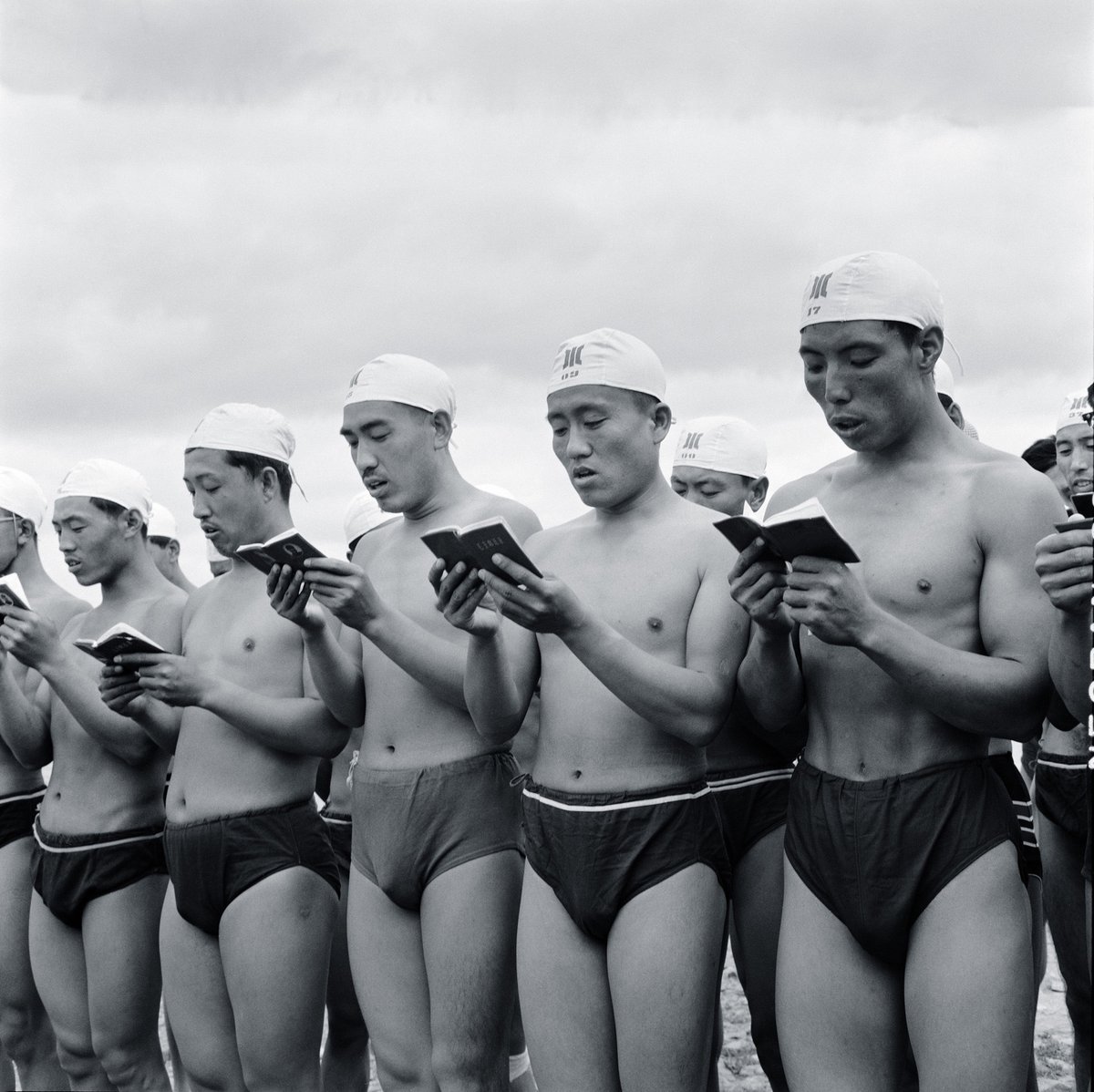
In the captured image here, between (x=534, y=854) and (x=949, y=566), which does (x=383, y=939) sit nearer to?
(x=534, y=854)

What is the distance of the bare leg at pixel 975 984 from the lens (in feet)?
11.6

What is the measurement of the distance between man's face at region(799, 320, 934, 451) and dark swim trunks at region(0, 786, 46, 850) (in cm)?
497

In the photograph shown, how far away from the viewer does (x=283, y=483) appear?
6203 mm

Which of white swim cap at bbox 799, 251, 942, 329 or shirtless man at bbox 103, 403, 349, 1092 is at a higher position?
white swim cap at bbox 799, 251, 942, 329

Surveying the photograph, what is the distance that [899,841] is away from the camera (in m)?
3.79

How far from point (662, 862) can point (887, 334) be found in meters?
1.82

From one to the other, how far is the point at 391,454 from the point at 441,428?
327 millimetres

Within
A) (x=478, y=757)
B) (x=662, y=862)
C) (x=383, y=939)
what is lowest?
(x=383, y=939)

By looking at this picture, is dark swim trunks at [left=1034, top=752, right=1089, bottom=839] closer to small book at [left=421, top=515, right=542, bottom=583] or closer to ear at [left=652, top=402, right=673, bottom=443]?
ear at [left=652, top=402, right=673, bottom=443]

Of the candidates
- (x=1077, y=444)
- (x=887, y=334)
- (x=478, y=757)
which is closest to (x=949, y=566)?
(x=887, y=334)

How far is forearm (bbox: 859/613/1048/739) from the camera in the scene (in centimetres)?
366

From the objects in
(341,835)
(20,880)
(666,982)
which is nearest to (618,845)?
(666,982)

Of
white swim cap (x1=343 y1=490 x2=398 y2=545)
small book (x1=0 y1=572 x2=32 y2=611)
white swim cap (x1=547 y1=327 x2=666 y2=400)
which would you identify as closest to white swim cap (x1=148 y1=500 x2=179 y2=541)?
white swim cap (x1=343 y1=490 x2=398 y2=545)

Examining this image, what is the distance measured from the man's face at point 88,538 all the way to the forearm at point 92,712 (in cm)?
65
